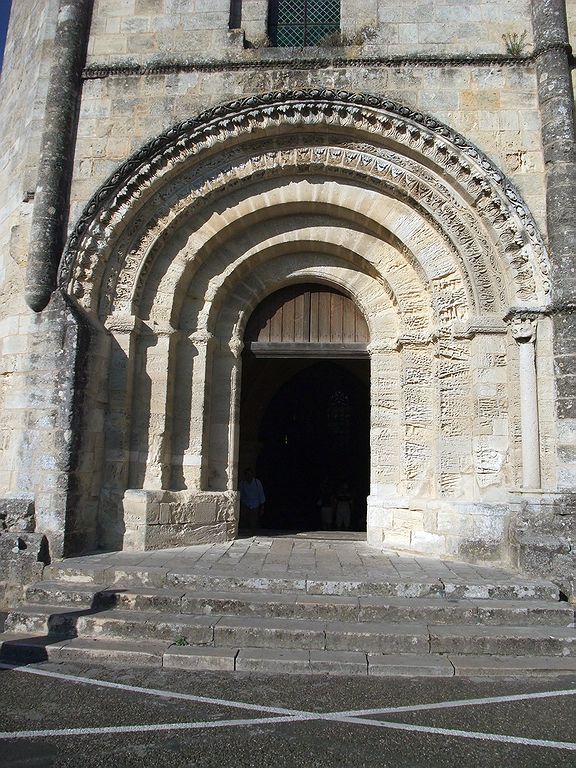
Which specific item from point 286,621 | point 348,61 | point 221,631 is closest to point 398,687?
point 286,621

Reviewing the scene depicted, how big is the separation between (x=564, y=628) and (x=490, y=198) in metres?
4.46

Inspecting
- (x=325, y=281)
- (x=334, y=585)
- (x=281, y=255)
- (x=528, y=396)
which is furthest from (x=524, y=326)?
(x=334, y=585)

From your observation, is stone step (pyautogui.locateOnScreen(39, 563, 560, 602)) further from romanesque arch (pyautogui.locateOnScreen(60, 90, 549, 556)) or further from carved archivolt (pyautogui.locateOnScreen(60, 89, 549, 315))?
carved archivolt (pyautogui.locateOnScreen(60, 89, 549, 315))

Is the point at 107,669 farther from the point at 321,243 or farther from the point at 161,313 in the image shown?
the point at 321,243

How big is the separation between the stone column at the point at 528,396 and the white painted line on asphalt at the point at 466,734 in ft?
10.3

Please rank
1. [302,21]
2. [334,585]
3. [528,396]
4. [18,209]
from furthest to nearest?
1. [302,21]
2. [18,209]
3. [528,396]
4. [334,585]

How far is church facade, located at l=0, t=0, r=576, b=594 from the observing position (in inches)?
246

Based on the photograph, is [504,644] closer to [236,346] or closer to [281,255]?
[236,346]

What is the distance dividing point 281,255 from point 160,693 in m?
5.44

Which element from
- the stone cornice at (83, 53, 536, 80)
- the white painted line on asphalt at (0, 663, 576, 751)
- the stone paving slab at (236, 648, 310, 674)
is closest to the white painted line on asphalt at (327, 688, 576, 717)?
the white painted line on asphalt at (0, 663, 576, 751)

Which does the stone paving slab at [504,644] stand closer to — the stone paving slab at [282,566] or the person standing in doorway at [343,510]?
the stone paving slab at [282,566]

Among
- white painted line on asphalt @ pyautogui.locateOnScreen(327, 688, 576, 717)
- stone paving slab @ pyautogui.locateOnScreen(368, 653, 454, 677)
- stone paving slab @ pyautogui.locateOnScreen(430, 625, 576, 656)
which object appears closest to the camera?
white painted line on asphalt @ pyautogui.locateOnScreen(327, 688, 576, 717)

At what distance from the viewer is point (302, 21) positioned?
7.92 metres

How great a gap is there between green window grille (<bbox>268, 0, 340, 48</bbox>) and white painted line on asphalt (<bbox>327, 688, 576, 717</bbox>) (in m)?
7.85
